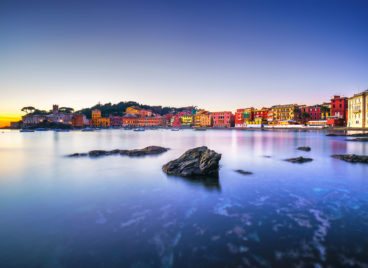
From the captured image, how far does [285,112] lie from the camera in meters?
88.8

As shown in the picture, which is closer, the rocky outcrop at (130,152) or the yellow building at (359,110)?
the rocky outcrop at (130,152)

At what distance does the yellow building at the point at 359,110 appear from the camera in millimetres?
48847

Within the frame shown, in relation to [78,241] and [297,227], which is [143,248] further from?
[297,227]

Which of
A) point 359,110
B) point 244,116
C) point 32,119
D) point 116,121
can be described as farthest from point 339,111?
point 32,119

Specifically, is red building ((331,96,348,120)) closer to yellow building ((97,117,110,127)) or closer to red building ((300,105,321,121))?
red building ((300,105,321,121))

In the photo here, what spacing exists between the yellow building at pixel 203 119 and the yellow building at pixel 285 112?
38.0 metres

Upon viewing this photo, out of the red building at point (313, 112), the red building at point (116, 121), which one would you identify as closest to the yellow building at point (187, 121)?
the red building at point (116, 121)

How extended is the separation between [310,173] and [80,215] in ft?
38.9

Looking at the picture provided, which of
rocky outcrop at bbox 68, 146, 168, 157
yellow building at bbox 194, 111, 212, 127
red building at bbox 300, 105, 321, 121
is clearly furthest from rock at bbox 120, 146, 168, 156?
yellow building at bbox 194, 111, 212, 127

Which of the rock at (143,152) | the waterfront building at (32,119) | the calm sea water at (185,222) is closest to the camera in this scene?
the calm sea water at (185,222)

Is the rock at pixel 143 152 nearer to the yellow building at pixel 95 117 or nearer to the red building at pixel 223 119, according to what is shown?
the red building at pixel 223 119

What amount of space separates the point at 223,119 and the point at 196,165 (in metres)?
106

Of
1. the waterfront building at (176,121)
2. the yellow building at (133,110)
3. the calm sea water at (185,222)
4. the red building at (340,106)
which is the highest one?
the yellow building at (133,110)

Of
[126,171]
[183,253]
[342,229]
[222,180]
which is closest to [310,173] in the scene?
[222,180]
